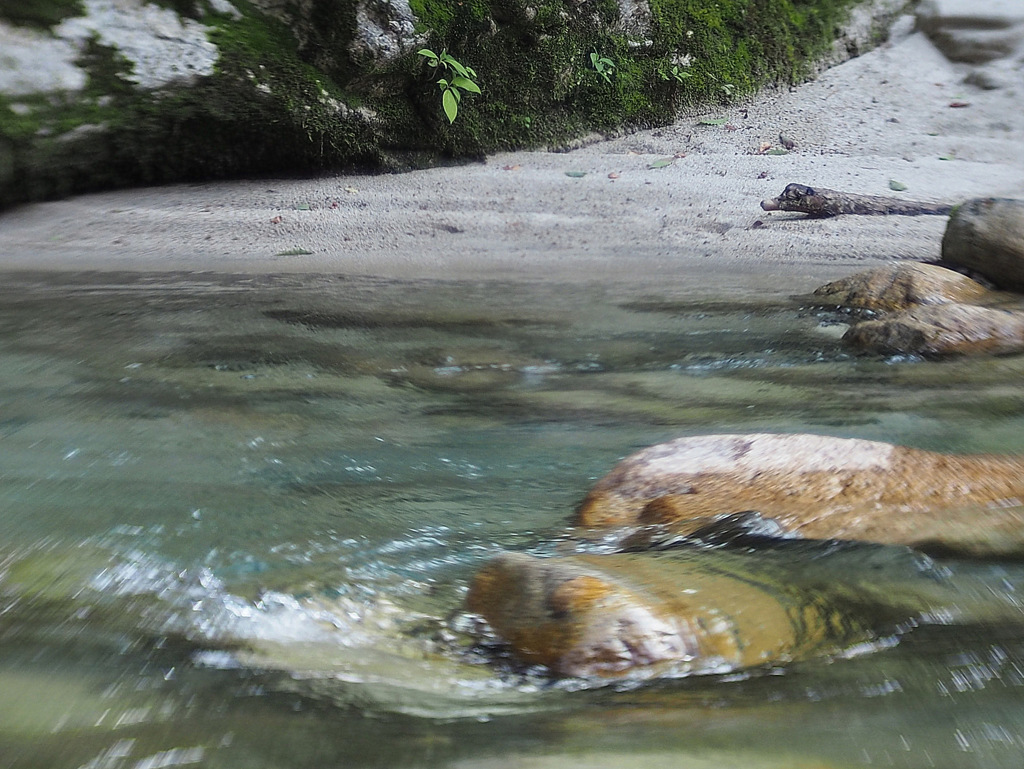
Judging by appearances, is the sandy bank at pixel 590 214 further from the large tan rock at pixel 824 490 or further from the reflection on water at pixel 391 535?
the large tan rock at pixel 824 490

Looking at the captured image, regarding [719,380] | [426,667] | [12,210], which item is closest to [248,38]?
[12,210]

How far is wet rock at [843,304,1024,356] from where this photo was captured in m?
3.28

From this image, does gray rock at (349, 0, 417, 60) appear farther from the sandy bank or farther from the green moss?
the green moss

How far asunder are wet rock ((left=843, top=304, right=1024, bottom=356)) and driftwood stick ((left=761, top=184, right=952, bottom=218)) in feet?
6.16

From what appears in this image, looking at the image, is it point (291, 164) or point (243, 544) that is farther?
point (291, 164)

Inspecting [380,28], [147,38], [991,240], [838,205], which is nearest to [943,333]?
[991,240]

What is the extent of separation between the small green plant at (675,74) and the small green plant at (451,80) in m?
1.74

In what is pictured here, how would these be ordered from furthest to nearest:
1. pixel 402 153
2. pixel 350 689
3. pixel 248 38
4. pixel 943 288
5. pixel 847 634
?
pixel 402 153 < pixel 248 38 < pixel 943 288 < pixel 847 634 < pixel 350 689

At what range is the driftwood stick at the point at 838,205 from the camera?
203 inches

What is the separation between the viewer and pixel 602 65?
7.31 meters

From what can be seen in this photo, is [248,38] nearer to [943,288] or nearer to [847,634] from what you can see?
[943,288]

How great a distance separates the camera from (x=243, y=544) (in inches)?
70.7

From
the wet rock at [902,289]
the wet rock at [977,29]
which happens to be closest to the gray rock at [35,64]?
the wet rock at [902,289]

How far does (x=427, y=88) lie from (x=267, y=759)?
6.10 metres
